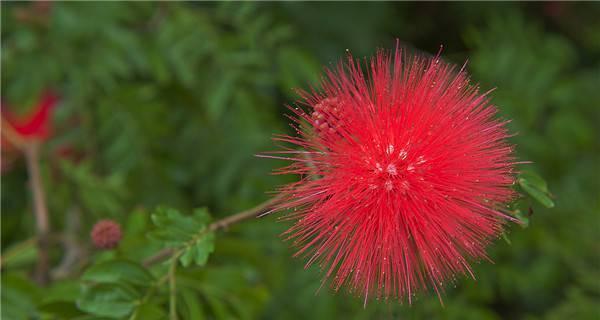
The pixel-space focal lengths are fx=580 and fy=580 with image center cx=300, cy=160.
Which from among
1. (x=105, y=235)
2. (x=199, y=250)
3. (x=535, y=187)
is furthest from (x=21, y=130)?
(x=535, y=187)

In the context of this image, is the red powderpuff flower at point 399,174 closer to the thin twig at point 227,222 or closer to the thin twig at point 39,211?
the thin twig at point 227,222

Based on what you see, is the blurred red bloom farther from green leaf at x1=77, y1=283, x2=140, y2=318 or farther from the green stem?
the green stem

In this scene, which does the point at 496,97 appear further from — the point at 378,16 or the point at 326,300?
the point at 326,300

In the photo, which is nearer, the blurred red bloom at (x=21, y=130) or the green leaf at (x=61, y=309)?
the green leaf at (x=61, y=309)

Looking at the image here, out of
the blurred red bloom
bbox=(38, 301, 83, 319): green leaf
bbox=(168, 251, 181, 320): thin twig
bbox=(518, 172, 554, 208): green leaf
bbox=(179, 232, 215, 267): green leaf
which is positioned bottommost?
bbox=(38, 301, 83, 319): green leaf

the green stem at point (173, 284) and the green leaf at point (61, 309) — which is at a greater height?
the green stem at point (173, 284)

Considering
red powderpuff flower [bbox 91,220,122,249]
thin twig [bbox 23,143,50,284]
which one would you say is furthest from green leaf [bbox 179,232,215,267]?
thin twig [bbox 23,143,50,284]

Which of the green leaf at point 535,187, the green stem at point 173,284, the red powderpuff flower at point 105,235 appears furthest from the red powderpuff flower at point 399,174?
the red powderpuff flower at point 105,235
